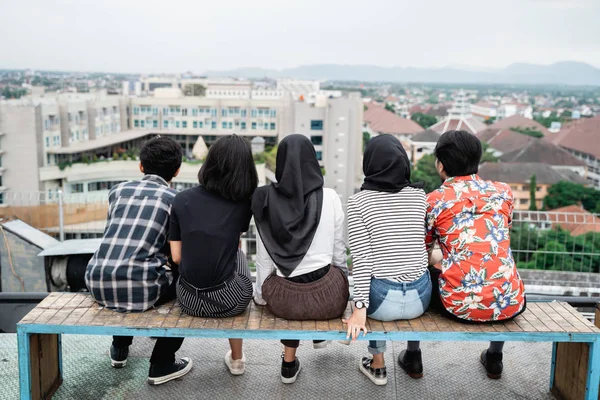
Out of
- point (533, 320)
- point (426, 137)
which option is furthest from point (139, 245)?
point (426, 137)

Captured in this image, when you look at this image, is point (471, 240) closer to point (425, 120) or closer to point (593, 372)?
point (593, 372)

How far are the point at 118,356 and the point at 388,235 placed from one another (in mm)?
1329

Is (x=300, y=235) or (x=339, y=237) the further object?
(x=339, y=237)

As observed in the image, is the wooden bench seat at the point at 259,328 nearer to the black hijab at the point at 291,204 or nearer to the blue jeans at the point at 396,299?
the blue jeans at the point at 396,299

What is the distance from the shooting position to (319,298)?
211 centimetres

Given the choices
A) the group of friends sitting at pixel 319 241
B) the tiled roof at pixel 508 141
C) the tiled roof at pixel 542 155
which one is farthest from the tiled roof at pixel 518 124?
the group of friends sitting at pixel 319 241

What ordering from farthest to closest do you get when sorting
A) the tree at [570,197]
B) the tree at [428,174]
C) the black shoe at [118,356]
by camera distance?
the tree at [570,197], the tree at [428,174], the black shoe at [118,356]

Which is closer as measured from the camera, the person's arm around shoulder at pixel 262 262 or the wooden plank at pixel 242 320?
the wooden plank at pixel 242 320

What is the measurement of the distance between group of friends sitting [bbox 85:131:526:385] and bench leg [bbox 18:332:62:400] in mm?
276

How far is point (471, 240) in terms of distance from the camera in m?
2.13

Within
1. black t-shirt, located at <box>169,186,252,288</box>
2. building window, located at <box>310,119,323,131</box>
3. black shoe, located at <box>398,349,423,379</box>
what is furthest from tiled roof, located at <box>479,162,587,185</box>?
black t-shirt, located at <box>169,186,252,288</box>

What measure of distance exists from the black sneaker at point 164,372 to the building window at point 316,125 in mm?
35394

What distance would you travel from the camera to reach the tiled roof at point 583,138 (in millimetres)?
60256

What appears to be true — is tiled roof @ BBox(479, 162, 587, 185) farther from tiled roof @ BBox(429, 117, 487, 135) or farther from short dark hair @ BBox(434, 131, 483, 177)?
short dark hair @ BBox(434, 131, 483, 177)
